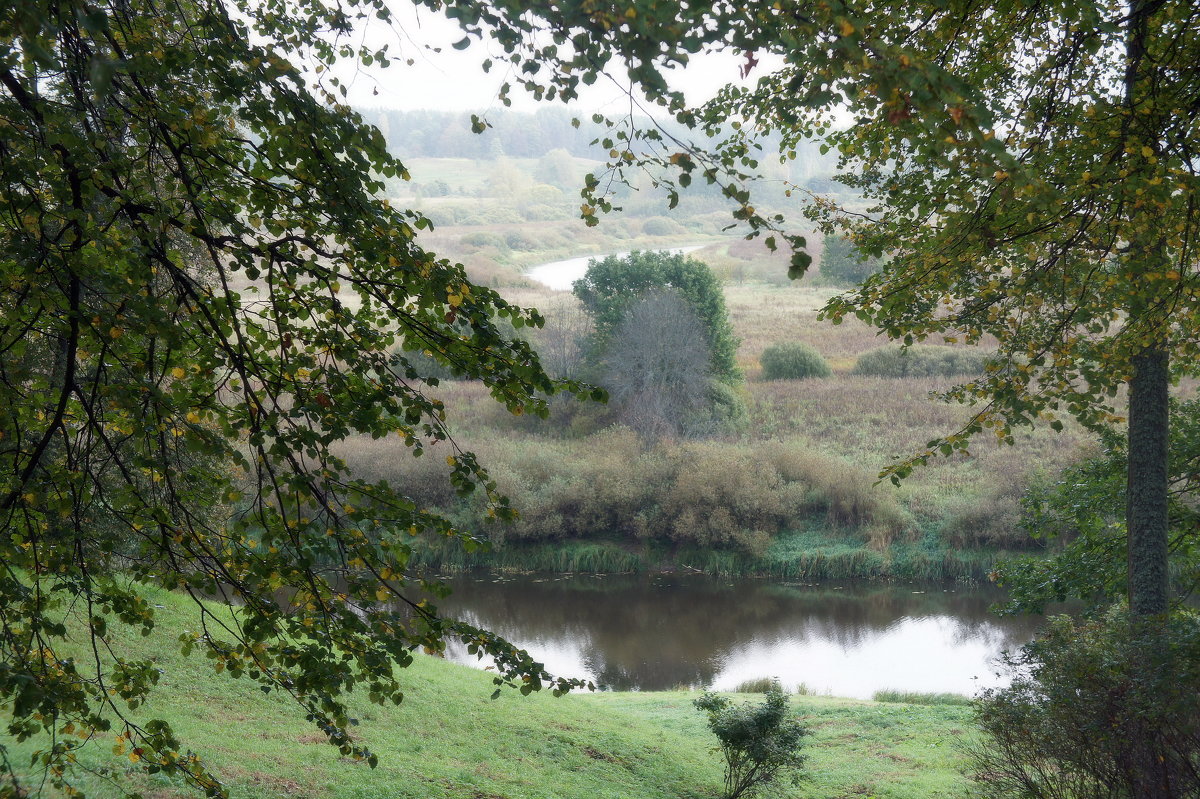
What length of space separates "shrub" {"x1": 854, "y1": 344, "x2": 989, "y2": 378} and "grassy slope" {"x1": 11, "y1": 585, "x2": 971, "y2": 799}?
25351mm

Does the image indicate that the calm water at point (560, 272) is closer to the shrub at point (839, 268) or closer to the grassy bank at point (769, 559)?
the shrub at point (839, 268)

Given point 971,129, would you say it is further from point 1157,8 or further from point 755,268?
point 755,268

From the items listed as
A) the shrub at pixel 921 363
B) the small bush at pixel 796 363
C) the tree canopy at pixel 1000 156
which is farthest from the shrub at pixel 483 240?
the tree canopy at pixel 1000 156

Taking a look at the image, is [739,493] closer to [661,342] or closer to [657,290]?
[661,342]

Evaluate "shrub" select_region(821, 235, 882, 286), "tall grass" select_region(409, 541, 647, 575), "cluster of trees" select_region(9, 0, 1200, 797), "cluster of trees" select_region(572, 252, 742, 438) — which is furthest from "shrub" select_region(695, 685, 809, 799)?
"shrub" select_region(821, 235, 882, 286)

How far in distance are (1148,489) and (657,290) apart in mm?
26971

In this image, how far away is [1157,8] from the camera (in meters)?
4.78

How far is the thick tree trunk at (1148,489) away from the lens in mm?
6902

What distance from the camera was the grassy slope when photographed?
22.1ft

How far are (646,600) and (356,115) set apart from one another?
18.6m

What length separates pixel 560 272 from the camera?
60.7m

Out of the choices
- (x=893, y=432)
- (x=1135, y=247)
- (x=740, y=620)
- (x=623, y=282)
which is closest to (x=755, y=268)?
(x=623, y=282)

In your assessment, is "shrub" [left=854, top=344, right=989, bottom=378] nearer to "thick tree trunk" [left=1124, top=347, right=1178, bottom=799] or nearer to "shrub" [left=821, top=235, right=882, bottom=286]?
"shrub" [left=821, top=235, right=882, bottom=286]

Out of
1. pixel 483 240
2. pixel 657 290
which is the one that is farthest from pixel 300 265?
pixel 483 240
